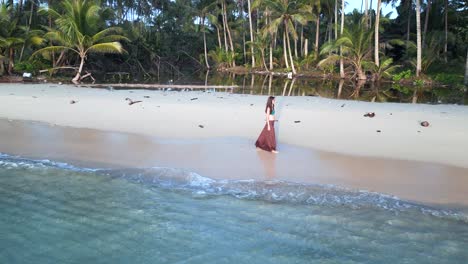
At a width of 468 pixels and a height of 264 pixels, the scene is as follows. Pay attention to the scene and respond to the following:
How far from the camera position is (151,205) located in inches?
231

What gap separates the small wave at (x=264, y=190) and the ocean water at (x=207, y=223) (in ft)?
0.05

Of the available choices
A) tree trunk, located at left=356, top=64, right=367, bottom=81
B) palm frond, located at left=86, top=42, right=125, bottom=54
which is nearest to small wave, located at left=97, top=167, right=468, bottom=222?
palm frond, located at left=86, top=42, right=125, bottom=54

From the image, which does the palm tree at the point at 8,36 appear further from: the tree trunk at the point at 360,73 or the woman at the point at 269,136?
the tree trunk at the point at 360,73


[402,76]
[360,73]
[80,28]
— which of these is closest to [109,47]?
[80,28]

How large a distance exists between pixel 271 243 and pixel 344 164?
353 centimetres

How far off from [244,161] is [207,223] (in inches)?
109

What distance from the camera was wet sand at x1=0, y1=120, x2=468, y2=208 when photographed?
6762 mm

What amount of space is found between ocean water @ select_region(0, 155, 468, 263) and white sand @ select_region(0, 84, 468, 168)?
9.39 feet

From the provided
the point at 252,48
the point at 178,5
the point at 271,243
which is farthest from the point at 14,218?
the point at 178,5

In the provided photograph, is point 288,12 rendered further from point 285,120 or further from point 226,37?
point 285,120

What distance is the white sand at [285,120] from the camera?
9.12 metres

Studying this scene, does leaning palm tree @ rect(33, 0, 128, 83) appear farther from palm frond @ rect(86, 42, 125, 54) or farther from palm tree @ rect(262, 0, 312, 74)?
palm tree @ rect(262, 0, 312, 74)

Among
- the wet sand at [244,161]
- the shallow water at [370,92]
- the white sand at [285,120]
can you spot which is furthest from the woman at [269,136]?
the shallow water at [370,92]

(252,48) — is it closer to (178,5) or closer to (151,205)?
(178,5)
